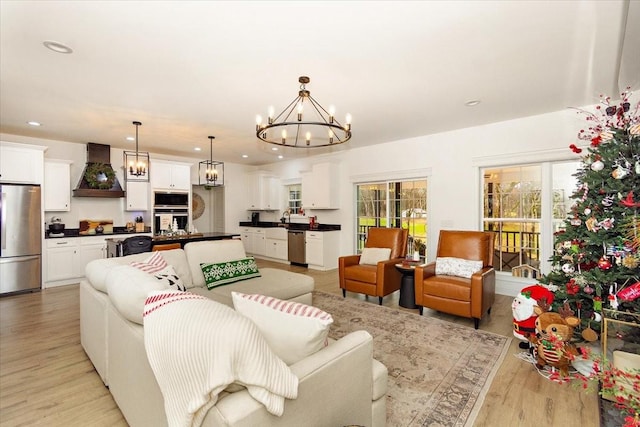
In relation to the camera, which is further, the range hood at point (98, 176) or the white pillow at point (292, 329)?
the range hood at point (98, 176)

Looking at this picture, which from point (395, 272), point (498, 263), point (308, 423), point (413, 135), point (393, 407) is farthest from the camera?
point (413, 135)

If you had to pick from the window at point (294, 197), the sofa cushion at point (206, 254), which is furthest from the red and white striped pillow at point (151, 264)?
the window at point (294, 197)

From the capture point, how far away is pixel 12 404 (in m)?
2.07

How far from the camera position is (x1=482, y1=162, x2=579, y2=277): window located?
421cm

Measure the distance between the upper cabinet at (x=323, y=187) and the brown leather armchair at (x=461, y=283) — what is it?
2.85 metres

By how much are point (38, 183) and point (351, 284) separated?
538 centimetres

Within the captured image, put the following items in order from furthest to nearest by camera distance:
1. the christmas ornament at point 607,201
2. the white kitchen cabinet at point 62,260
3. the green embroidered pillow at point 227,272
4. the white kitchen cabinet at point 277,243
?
the white kitchen cabinet at point 277,243
the white kitchen cabinet at point 62,260
the green embroidered pillow at point 227,272
the christmas ornament at point 607,201

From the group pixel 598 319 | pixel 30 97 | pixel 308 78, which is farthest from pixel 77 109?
pixel 598 319

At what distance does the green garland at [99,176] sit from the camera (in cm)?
579

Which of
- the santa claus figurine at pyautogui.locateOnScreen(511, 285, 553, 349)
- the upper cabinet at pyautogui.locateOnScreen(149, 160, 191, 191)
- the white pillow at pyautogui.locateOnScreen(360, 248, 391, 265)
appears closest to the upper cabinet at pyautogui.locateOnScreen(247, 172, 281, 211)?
the upper cabinet at pyautogui.locateOnScreen(149, 160, 191, 191)

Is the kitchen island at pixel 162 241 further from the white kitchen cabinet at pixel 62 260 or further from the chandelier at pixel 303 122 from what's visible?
the chandelier at pixel 303 122

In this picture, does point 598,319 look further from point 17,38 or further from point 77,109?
point 77,109

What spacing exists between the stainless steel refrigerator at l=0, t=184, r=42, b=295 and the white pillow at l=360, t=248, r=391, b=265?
5.33 m

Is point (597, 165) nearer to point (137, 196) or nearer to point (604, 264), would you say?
point (604, 264)
